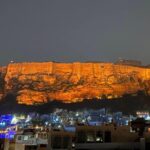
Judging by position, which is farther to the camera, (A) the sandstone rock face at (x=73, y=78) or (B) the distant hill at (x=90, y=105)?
(A) the sandstone rock face at (x=73, y=78)

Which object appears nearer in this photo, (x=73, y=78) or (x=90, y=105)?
(x=90, y=105)

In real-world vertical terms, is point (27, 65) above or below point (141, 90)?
above

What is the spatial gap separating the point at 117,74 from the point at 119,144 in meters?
60.8

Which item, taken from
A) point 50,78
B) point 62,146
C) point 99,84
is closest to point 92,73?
point 99,84

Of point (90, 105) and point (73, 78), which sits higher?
point (73, 78)

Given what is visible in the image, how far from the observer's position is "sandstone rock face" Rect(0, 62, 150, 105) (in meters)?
71.9

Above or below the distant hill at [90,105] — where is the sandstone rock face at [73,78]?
above

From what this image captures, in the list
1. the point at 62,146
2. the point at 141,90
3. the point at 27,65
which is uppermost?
the point at 27,65

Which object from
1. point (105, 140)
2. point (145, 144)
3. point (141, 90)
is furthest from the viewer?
point (141, 90)

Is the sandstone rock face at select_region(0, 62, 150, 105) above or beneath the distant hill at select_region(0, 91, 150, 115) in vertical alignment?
above

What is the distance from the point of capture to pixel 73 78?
73.9 meters

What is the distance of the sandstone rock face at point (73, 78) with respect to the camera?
236ft

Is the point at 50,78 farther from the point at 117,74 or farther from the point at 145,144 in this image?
the point at 145,144

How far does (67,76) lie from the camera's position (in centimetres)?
7331
